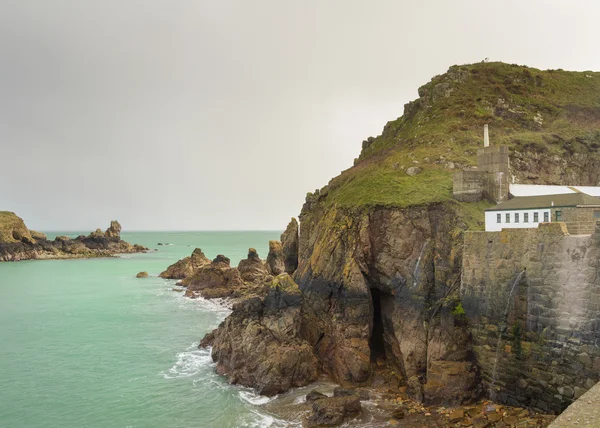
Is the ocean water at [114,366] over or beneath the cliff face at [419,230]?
beneath

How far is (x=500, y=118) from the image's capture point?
1909 inches

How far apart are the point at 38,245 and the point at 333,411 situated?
15158 cm

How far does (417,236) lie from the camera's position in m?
30.8

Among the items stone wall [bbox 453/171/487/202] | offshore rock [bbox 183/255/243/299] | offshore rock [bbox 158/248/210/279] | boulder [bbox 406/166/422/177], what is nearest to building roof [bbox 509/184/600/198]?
stone wall [bbox 453/171/487/202]

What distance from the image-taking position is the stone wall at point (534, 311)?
768 inches

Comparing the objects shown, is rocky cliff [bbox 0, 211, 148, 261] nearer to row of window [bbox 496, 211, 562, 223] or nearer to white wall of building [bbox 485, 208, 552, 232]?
white wall of building [bbox 485, 208, 552, 232]

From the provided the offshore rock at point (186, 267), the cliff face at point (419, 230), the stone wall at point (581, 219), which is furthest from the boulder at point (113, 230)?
the stone wall at point (581, 219)

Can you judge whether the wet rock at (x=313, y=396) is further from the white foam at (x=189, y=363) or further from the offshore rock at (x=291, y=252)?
the offshore rock at (x=291, y=252)

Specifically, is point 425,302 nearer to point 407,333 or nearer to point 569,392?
point 407,333

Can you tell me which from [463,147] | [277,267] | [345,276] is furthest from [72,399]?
[277,267]

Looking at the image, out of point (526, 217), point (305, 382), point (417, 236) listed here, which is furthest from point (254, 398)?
point (526, 217)

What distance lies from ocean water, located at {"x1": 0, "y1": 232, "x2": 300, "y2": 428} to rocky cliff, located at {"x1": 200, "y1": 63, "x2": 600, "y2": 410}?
691 cm

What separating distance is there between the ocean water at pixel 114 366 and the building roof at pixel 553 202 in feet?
64.2

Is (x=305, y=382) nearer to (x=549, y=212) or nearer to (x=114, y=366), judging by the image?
(x=114, y=366)
